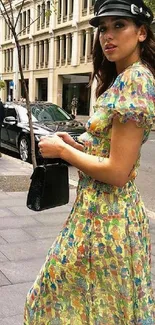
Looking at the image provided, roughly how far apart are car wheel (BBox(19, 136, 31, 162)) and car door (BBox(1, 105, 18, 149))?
0.40 m

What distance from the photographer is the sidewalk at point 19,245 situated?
3.19m

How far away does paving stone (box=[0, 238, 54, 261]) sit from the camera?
13.3 feet

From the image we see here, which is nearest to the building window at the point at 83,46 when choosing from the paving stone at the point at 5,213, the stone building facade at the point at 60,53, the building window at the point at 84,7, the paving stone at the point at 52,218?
the stone building facade at the point at 60,53

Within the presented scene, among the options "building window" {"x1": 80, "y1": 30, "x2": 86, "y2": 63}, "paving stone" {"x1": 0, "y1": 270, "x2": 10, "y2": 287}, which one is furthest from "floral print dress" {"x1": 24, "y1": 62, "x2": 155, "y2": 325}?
"building window" {"x1": 80, "y1": 30, "x2": 86, "y2": 63}

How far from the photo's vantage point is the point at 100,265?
1804 mm

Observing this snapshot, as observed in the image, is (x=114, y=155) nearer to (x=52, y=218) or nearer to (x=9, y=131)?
(x=52, y=218)

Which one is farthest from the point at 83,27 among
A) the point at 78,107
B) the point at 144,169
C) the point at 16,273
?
the point at 16,273

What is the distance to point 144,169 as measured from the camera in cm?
1029

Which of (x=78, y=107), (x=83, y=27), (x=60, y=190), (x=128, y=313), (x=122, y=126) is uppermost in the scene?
(x=83, y=27)

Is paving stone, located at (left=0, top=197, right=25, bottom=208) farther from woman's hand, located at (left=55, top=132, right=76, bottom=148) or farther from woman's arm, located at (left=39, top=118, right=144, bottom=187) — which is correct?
woman's arm, located at (left=39, top=118, right=144, bottom=187)

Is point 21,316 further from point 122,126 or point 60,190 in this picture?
point 122,126

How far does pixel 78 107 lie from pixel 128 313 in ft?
133

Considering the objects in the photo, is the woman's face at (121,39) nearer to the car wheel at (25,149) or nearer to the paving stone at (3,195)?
the paving stone at (3,195)

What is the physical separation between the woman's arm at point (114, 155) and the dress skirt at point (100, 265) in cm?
10
